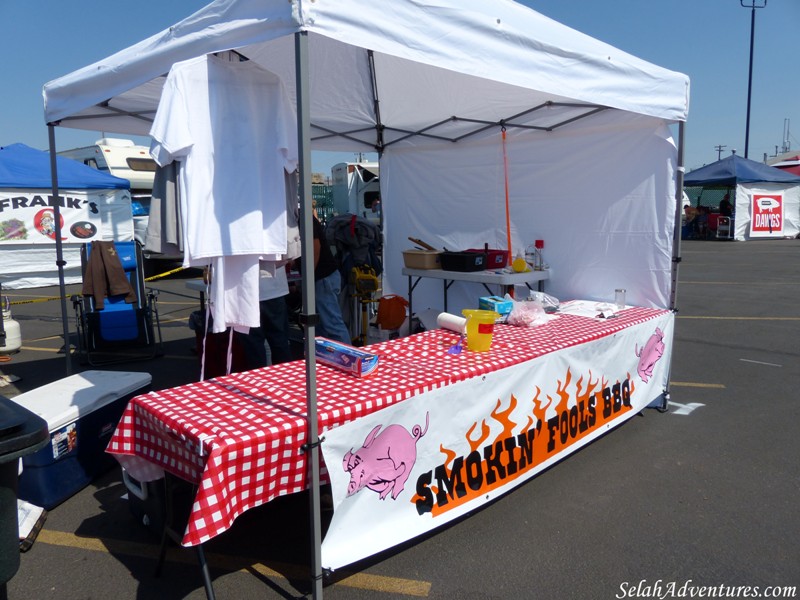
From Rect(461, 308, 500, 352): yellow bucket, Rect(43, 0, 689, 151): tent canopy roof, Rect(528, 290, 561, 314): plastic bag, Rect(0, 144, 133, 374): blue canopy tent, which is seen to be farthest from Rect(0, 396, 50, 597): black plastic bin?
Rect(0, 144, 133, 374): blue canopy tent

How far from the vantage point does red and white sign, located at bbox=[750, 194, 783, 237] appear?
20.3 m

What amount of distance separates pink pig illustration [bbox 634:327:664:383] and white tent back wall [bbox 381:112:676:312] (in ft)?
1.43

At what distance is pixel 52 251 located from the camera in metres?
11.4

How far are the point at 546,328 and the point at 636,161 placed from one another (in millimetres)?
1710

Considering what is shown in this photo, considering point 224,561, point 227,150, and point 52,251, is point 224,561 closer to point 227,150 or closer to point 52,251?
point 227,150

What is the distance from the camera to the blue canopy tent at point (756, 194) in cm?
1969

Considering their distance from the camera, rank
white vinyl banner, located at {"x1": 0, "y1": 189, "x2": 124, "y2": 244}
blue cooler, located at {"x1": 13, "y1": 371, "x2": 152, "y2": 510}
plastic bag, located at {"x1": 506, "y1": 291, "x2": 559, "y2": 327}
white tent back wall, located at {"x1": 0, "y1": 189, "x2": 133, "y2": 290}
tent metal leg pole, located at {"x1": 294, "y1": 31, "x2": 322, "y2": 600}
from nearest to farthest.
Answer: tent metal leg pole, located at {"x1": 294, "y1": 31, "x2": 322, "y2": 600}, blue cooler, located at {"x1": 13, "y1": 371, "x2": 152, "y2": 510}, plastic bag, located at {"x1": 506, "y1": 291, "x2": 559, "y2": 327}, white vinyl banner, located at {"x1": 0, "y1": 189, "x2": 124, "y2": 244}, white tent back wall, located at {"x1": 0, "y1": 189, "x2": 133, "y2": 290}

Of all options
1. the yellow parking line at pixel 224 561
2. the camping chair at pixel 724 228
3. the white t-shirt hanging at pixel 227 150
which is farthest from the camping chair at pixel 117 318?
the camping chair at pixel 724 228

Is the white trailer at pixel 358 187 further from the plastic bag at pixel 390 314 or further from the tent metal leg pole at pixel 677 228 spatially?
the tent metal leg pole at pixel 677 228

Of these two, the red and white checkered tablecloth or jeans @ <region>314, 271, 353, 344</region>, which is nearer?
the red and white checkered tablecloth

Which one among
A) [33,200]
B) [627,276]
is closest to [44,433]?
Answer: [627,276]

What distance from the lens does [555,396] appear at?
327 centimetres

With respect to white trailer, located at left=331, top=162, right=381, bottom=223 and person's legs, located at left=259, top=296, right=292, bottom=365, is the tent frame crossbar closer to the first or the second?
person's legs, located at left=259, top=296, right=292, bottom=365

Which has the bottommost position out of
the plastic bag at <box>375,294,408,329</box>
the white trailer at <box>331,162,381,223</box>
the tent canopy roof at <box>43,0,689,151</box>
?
the plastic bag at <box>375,294,408,329</box>
